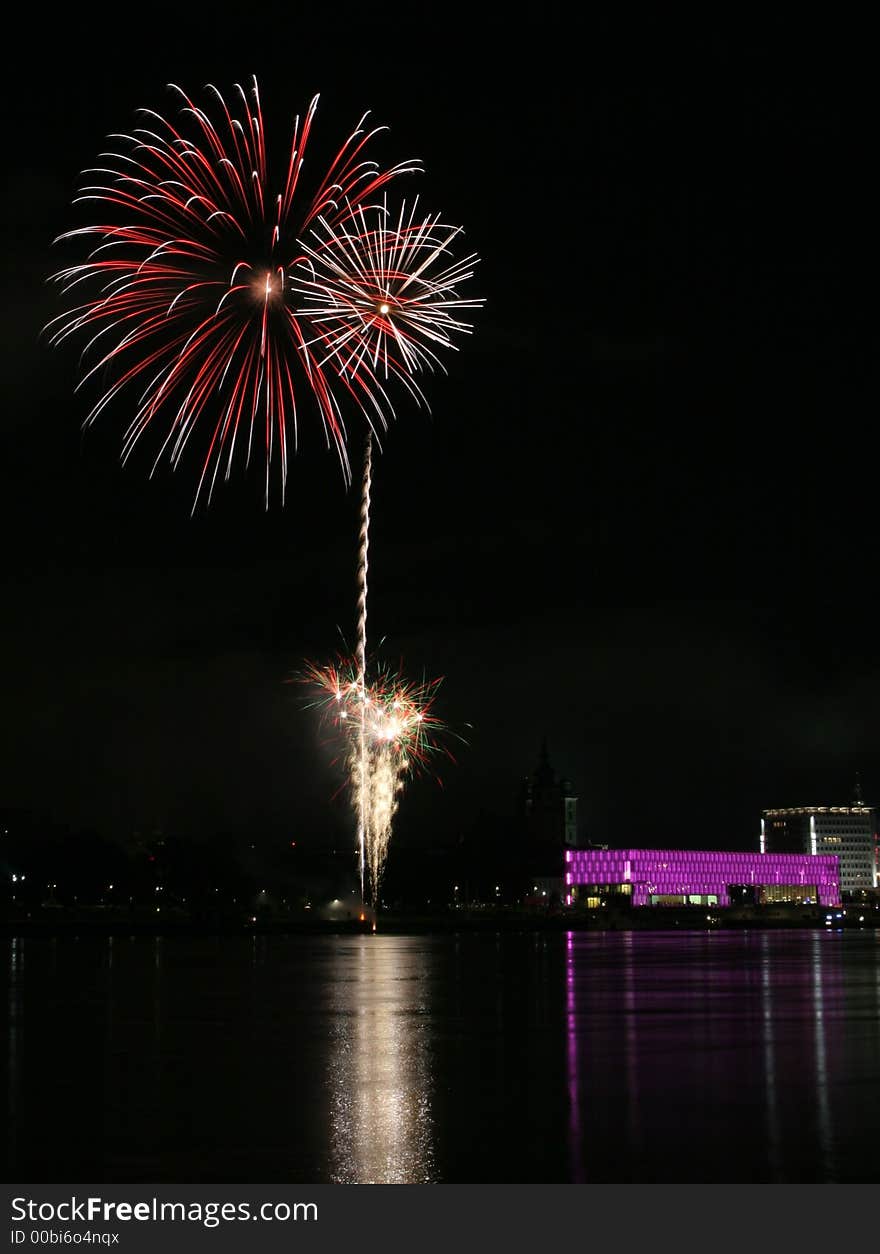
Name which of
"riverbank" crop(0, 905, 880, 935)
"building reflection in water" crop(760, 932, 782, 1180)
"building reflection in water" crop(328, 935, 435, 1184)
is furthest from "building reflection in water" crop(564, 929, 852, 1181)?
"riverbank" crop(0, 905, 880, 935)

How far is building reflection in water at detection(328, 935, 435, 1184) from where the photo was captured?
34.3 ft

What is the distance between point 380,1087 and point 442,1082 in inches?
29.3

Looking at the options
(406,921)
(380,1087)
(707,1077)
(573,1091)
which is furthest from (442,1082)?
(406,921)

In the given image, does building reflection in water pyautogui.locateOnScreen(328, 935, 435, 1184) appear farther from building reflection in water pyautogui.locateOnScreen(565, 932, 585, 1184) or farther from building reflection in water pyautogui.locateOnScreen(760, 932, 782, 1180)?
building reflection in water pyautogui.locateOnScreen(760, 932, 782, 1180)

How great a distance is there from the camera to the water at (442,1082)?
1059cm

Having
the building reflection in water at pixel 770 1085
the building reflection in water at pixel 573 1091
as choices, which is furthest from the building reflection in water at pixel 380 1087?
the building reflection in water at pixel 770 1085

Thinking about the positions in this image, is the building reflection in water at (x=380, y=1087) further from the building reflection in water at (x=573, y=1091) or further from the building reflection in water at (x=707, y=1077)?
the building reflection in water at (x=707, y=1077)

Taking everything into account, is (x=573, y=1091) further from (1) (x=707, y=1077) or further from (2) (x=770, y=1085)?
(2) (x=770, y=1085)

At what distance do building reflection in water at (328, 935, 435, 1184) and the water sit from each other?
4 cm

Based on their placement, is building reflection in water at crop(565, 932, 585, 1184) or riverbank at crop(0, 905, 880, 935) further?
riverbank at crop(0, 905, 880, 935)

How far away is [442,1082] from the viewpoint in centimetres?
1482

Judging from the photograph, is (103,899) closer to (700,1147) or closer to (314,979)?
(314,979)
